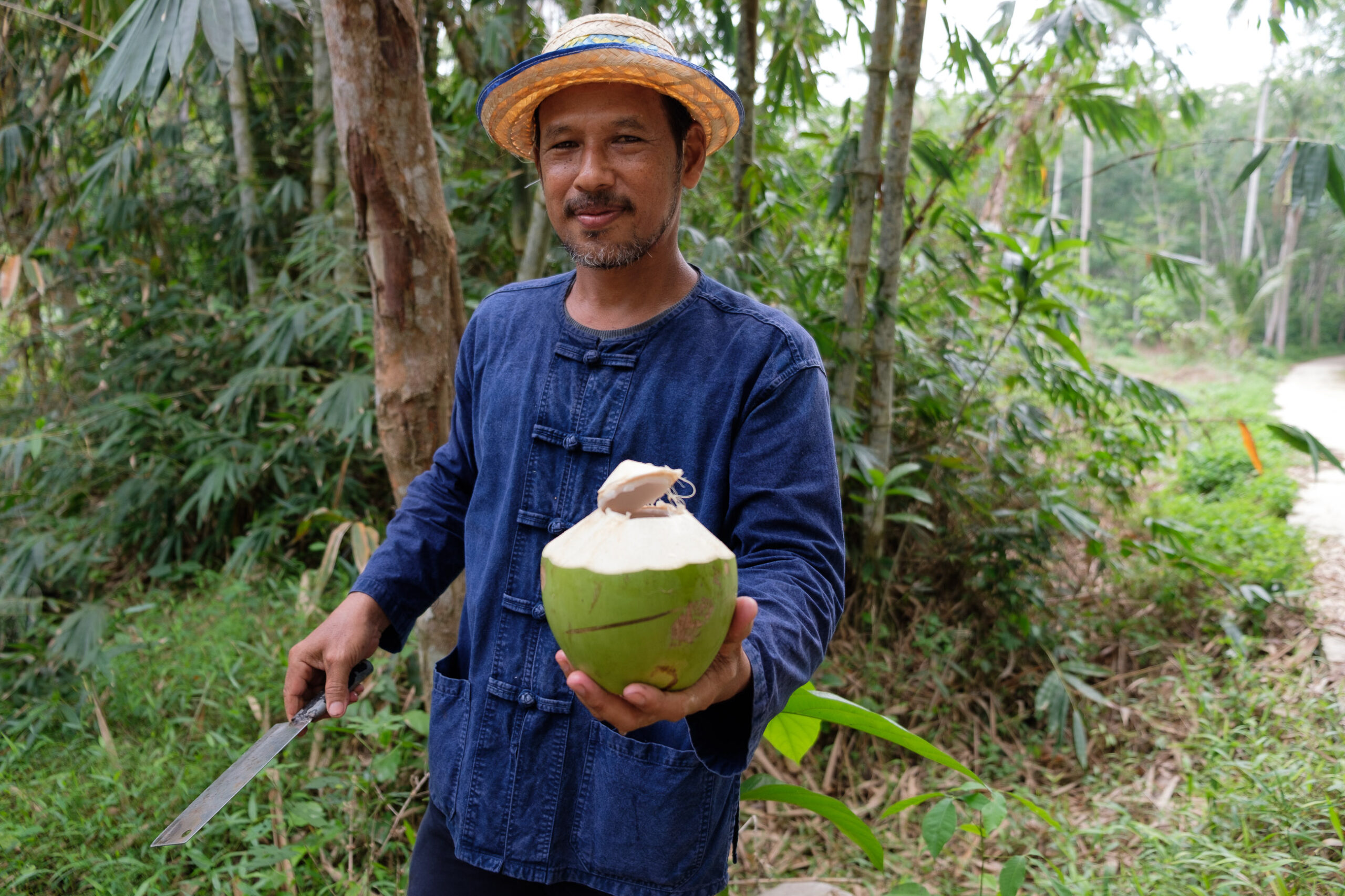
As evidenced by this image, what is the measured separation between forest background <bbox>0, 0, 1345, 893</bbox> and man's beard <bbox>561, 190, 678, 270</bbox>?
27.8 inches

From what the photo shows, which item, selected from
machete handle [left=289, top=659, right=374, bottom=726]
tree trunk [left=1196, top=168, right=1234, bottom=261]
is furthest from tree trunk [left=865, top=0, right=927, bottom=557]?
tree trunk [left=1196, top=168, right=1234, bottom=261]

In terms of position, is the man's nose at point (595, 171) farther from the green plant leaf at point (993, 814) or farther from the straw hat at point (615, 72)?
the green plant leaf at point (993, 814)

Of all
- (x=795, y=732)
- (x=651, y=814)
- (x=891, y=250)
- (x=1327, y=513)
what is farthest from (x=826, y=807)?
(x=1327, y=513)

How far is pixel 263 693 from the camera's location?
242 centimetres

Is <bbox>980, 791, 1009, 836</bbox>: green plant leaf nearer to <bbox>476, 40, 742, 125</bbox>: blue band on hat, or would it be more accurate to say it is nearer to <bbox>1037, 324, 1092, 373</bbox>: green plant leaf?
<bbox>476, 40, 742, 125</bbox>: blue band on hat

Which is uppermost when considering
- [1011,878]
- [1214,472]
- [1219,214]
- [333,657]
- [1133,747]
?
[1219,214]

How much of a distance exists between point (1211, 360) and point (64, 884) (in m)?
17.1

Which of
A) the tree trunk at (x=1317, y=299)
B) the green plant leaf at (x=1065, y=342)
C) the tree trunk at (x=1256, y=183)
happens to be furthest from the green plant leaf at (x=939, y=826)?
the tree trunk at (x=1317, y=299)

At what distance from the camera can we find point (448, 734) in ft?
4.00

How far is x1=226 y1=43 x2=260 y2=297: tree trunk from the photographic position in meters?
3.66

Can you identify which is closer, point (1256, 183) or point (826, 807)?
point (826, 807)

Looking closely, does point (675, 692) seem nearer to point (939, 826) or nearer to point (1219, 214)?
point (939, 826)

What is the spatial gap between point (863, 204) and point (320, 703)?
2253 millimetres

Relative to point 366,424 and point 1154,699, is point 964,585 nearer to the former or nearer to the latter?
point 1154,699
